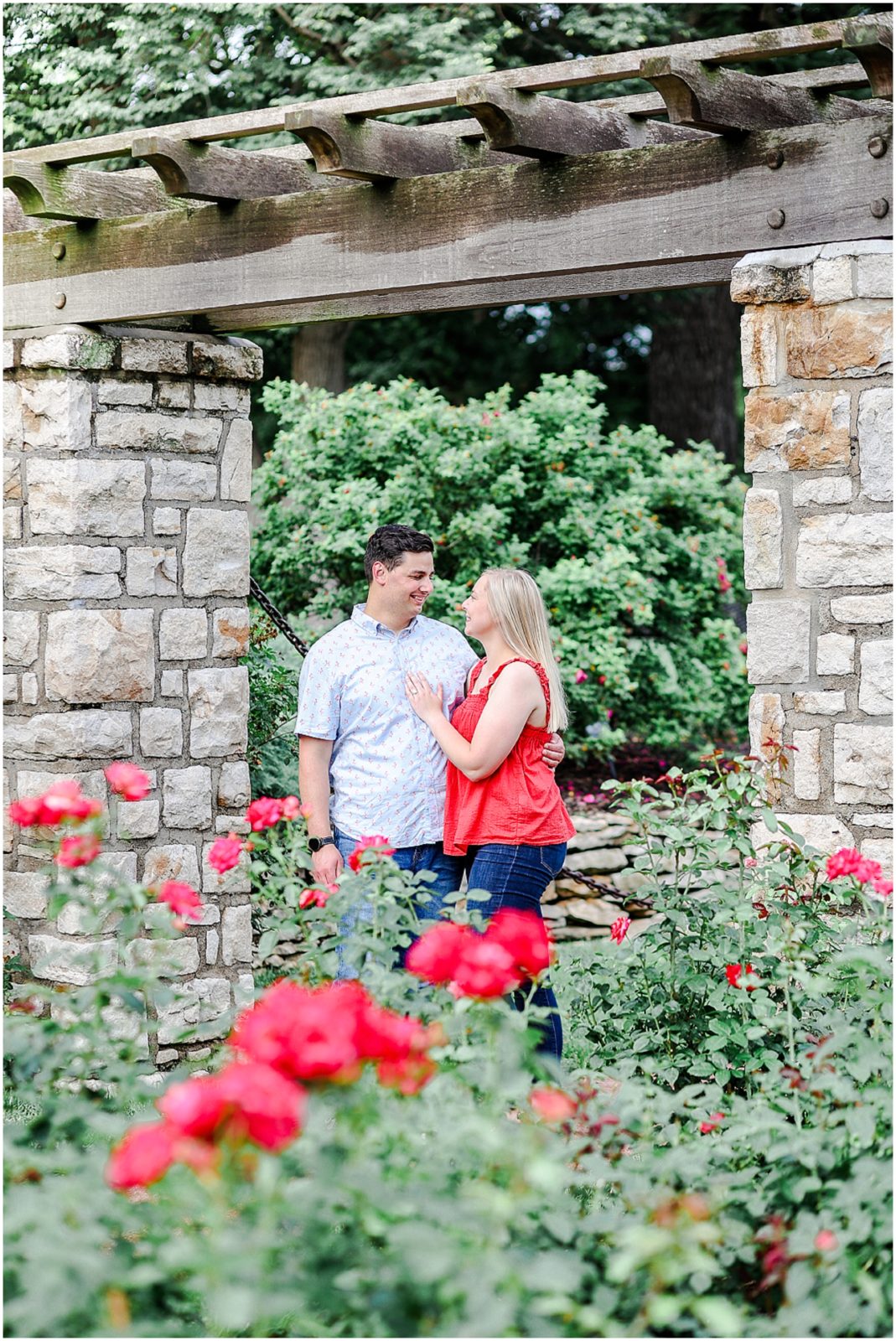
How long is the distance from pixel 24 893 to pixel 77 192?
6.75ft

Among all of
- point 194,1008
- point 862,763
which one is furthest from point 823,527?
point 194,1008

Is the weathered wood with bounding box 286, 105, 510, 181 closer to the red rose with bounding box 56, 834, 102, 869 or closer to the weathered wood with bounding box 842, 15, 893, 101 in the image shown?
the weathered wood with bounding box 842, 15, 893, 101

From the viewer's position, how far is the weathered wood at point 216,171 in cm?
368

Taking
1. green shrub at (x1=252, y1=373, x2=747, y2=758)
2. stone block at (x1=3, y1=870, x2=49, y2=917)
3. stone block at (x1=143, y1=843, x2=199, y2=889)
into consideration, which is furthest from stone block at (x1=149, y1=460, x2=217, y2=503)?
green shrub at (x1=252, y1=373, x2=747, y2=758)

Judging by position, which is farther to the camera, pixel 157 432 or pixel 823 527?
pixel 157 432

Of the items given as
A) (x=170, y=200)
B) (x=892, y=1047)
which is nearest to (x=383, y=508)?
(x=170, y=200)

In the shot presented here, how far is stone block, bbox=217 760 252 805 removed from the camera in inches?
181

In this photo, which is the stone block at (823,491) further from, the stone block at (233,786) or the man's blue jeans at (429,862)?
the stone block at (233,786)

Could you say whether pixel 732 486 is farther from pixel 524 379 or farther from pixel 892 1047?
pixel 892 1047

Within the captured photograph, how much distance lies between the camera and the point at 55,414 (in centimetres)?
425

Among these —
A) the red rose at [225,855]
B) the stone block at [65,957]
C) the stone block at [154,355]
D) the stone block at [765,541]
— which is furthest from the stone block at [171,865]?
the stone block at [765,541]

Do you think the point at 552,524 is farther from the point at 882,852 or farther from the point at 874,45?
the point at 874,45

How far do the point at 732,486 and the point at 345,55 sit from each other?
3750 mm

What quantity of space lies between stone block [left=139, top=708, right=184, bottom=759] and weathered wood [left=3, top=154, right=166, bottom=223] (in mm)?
1466
